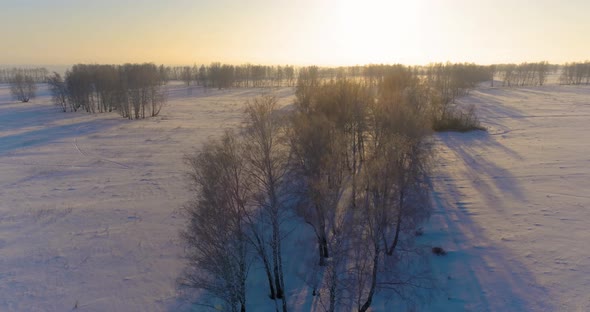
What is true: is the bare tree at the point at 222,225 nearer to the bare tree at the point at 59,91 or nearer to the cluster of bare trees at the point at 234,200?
the cluster of bare trees at the point at 234,200

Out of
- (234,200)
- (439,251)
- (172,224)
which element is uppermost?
(234,200)

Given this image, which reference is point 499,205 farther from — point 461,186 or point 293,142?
point 293,142

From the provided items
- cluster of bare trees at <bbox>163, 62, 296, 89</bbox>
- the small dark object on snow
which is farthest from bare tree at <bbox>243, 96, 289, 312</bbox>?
cluster of bare trees at <bbox>163, 62, 296, 89</bbox>

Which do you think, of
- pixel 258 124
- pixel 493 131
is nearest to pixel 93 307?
pixel 258 124

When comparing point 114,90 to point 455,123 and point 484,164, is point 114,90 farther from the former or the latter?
point 484,164

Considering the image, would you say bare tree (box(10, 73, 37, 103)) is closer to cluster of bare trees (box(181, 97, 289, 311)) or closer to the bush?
the bush

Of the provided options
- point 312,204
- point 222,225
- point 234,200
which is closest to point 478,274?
point 312,204
